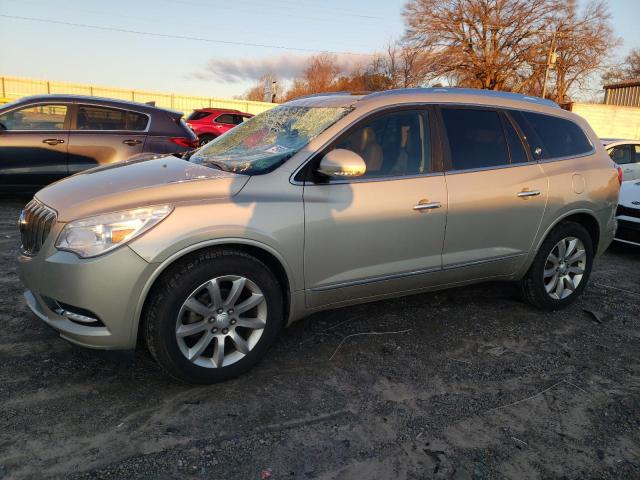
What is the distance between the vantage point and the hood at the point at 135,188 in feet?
8.79

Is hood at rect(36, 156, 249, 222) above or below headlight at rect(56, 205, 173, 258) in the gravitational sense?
above

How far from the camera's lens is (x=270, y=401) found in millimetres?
2797

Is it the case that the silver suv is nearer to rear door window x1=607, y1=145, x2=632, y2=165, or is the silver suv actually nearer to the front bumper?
the front bumper

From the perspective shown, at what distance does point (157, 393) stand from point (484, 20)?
4006 cm

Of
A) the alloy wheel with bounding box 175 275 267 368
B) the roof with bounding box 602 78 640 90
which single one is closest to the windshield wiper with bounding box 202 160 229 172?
the alloy wheel with bounding box 175 275 267 368

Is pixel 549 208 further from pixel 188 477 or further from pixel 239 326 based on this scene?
pixel 188 477

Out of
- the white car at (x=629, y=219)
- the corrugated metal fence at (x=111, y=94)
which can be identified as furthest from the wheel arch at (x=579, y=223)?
the corrugated metal fence at (x=111, y=94)

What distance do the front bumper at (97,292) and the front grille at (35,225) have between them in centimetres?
11

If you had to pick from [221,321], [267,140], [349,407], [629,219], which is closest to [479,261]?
[349,407]

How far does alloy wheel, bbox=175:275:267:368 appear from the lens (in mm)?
2756

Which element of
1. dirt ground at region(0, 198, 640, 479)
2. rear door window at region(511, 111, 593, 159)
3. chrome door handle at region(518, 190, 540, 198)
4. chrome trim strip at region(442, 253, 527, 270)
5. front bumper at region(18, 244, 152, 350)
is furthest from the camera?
rear door window at region(511, 111, 593, 159)

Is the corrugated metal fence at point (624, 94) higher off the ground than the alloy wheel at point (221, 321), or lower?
higher

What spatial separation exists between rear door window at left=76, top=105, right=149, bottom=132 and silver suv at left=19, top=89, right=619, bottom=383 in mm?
4141

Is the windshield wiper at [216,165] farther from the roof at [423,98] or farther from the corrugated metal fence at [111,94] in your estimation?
the corrugated metal fence at [111,94]
